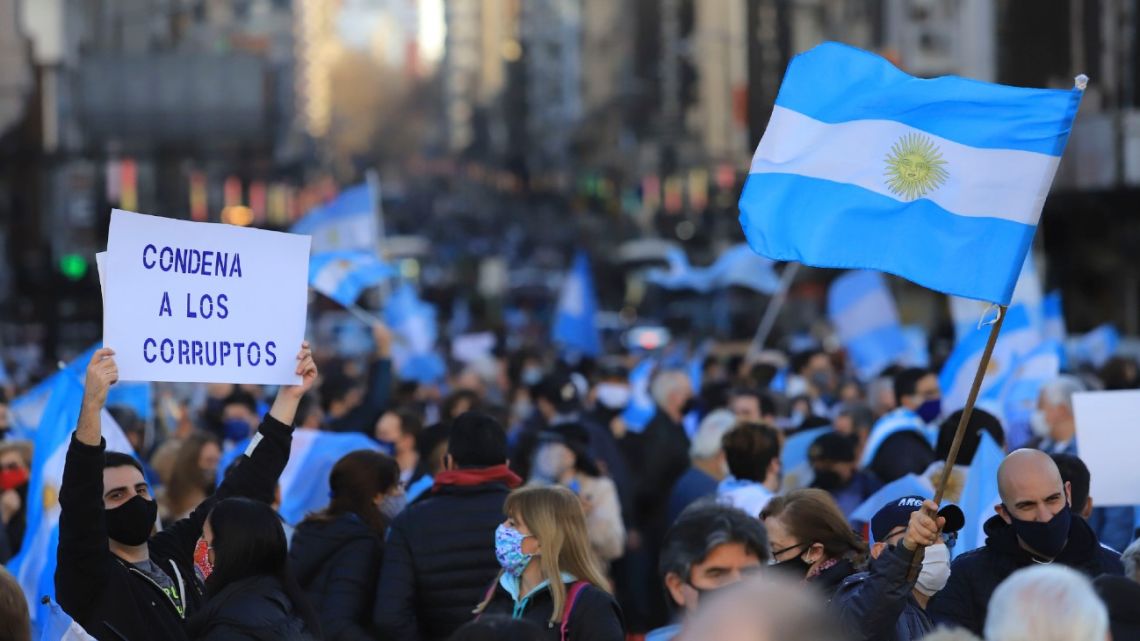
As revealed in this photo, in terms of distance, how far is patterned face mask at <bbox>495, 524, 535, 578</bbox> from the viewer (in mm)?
5648

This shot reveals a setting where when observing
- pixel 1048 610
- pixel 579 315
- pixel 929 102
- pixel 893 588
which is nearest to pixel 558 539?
pixel 893 588

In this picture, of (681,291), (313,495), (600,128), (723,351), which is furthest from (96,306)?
(600,128)

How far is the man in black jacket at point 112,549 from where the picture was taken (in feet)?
17.7

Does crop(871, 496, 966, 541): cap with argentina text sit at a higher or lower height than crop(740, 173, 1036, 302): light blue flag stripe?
lower

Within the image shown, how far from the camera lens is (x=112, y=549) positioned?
19.1 feet

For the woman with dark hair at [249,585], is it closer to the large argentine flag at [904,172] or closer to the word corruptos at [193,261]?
the word corruptos at [193,261]

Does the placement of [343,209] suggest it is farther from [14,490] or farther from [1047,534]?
[1047,534]

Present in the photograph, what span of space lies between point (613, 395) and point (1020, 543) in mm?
8204

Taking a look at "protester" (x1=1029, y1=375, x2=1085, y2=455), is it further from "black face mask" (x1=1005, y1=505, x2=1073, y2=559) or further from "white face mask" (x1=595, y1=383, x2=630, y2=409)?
"white face mask" (x1=595, y1=383, x2=630, y2=409)

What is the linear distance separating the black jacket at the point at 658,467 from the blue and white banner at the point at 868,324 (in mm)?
6444

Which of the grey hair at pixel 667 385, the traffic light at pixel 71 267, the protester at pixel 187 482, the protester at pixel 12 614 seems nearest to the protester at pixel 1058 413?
the grey hair at pixel 667 385

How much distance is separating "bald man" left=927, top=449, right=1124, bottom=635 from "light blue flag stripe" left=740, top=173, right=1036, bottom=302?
1.88ft

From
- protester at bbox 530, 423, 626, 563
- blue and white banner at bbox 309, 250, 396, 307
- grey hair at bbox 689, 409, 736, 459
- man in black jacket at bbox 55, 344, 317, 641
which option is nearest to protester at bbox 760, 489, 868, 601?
man in black jacket at bbox 55, 344, 317, 641

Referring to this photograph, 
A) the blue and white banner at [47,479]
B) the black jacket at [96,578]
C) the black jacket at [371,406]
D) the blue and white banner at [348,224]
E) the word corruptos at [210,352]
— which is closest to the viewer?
the black jacket at [96,578]
